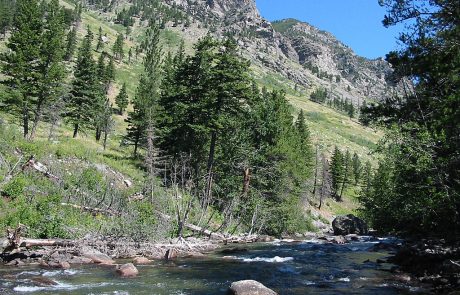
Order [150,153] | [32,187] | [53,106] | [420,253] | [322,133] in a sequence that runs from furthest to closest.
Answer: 1. [322,133]
2. [53,106]
3. [150,153]
4. [32,187]
5. [420,253]

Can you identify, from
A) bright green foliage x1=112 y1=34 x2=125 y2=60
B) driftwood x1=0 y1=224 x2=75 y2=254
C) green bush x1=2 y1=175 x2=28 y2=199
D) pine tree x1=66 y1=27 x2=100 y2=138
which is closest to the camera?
driftwood x1=0 y1=224 x2=75 y2=254

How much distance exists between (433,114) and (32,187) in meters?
22.2

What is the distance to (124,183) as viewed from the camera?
3503cm

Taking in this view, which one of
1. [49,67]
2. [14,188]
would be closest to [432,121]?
[14,188]

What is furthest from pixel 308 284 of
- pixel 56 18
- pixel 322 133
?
pixel 322 133

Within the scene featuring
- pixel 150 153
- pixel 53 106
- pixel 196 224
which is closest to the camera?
pixel 196 224

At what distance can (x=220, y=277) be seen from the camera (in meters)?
17.5

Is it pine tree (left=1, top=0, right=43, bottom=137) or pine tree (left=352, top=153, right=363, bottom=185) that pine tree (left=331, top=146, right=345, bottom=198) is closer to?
pine tree (left=352, top=153, right=363, bottom=185)

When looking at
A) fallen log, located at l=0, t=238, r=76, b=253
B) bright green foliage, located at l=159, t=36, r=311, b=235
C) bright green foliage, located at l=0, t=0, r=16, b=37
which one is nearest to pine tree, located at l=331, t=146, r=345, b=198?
bright green foliage, located at l=159, t=36, r=311, b=235

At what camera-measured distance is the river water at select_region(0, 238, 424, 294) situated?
14547mm

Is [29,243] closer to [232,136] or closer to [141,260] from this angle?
[141,260]

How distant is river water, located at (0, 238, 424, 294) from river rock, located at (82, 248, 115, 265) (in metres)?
0.85

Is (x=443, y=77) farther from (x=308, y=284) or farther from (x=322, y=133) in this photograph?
(x=322, y=133)

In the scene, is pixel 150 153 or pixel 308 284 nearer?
pixel 308 284
